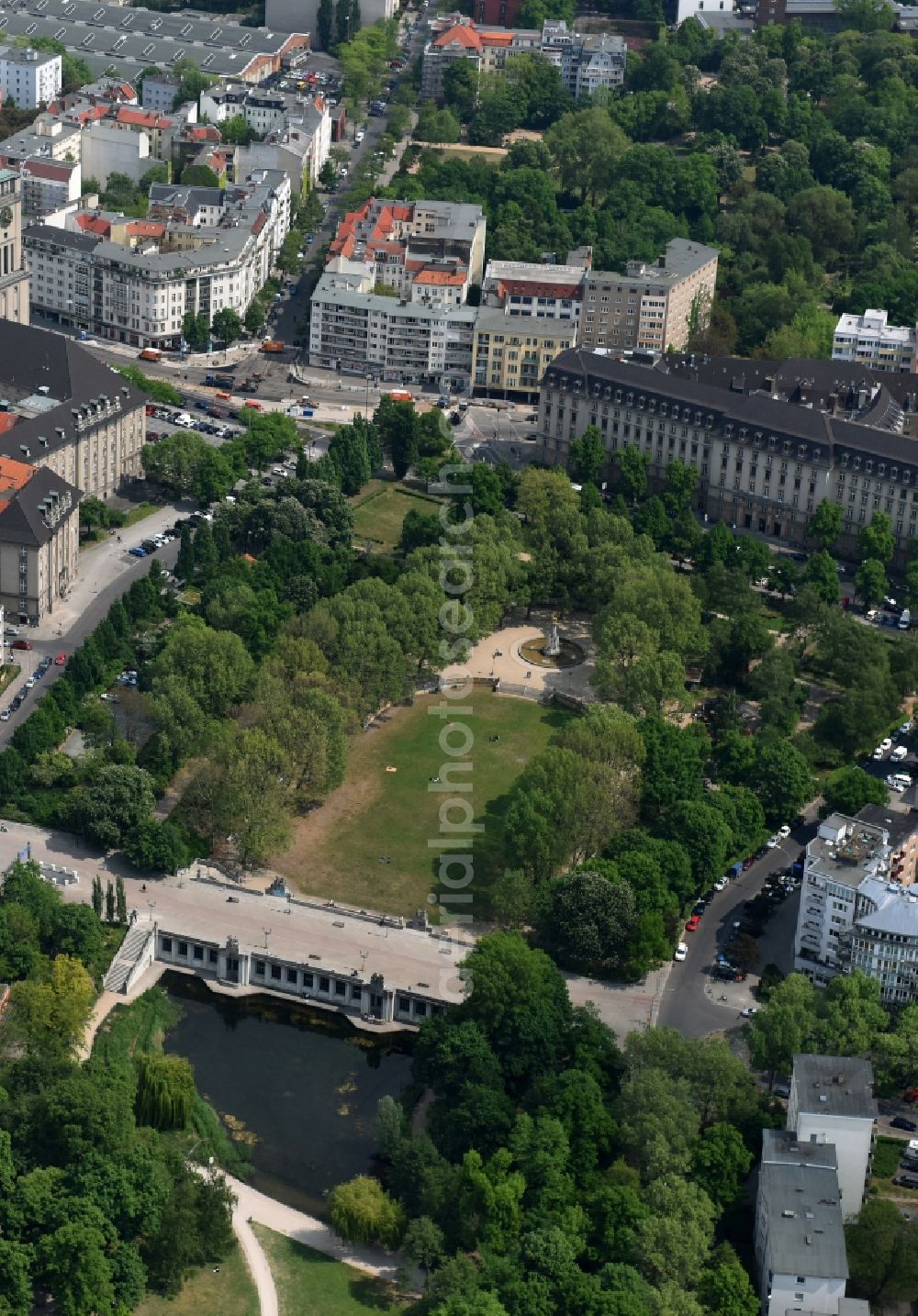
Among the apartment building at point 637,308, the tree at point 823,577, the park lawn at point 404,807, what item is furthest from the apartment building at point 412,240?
the park lawn at point 404,807

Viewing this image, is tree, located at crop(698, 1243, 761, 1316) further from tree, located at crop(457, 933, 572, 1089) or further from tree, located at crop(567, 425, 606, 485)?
tree, located at crop(567, 425, 606, 485)

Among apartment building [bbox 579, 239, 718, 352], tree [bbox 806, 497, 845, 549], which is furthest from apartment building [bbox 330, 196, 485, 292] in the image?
tree [bbox 806, 497, 845, 549]

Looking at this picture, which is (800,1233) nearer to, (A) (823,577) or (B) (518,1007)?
(B) (518,1007)

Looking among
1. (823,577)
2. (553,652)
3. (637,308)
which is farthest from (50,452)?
(637,308)

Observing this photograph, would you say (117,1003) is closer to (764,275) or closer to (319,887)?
(319,887)

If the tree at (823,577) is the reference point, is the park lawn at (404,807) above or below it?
below

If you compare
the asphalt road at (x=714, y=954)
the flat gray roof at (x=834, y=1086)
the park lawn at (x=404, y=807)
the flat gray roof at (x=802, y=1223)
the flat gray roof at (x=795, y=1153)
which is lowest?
the park lawn at (x=404, y=807)

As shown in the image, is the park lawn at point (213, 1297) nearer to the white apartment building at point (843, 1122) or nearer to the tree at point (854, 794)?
the white apartment building at point (843, 1122)
